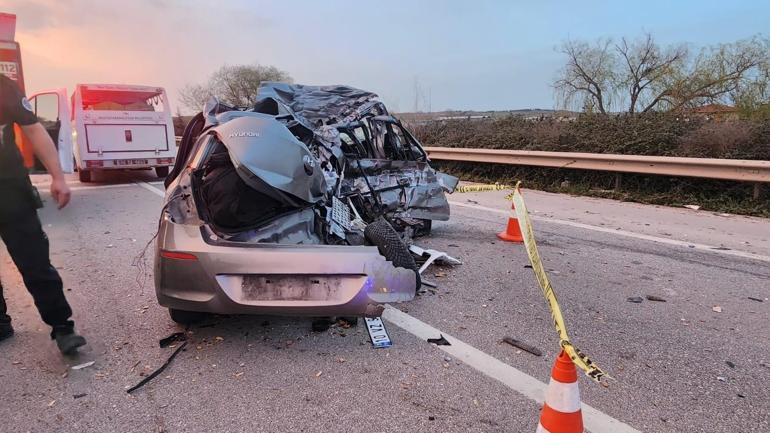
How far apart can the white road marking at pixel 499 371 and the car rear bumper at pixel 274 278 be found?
624 millimetres

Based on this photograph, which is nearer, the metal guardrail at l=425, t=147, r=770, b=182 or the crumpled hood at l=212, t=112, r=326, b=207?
the crumpled hood at l=212, t=112, r=326, b=207

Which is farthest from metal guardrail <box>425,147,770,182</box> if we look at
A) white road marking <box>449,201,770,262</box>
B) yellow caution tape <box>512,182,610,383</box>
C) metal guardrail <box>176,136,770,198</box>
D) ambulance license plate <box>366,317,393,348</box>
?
ambulance license plate <box>366,317,393,348</box>

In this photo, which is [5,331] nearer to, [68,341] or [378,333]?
[68,341]

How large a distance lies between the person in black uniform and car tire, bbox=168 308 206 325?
1.81 ft

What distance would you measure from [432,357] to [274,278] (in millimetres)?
1109

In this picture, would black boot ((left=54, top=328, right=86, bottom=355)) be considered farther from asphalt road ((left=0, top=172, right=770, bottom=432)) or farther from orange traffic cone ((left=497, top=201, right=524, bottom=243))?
orange traffic cone ((left=497, top=201, right=524, bottom=243))

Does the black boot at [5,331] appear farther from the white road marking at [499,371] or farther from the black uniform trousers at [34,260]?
the white road marking at [499,371]

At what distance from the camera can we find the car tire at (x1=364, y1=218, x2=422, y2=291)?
378 cm

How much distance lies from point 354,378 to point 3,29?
997cm

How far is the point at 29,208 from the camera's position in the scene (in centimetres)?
307

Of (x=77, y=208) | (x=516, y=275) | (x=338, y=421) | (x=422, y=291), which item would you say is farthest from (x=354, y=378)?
(x=77, y=208)

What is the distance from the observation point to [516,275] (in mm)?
4816

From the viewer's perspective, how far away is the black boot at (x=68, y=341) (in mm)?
3148

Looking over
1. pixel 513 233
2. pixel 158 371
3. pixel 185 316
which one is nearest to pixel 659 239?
pixel 513 233
